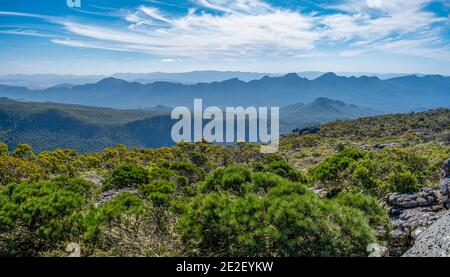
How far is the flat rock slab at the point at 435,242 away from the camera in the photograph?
21.4 ft

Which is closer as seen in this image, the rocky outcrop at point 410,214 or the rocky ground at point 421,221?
the rocky ground at point 421,221

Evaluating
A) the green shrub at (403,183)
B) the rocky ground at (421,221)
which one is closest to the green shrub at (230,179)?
the rocky ground at (421,221)

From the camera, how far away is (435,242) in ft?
22.6

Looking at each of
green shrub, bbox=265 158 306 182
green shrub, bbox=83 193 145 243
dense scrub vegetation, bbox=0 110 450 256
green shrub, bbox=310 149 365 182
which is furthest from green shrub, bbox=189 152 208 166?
green shrub, bbox=83 193 145 243

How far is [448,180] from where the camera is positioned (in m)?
10.5

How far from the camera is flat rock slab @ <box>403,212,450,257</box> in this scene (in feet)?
21.4

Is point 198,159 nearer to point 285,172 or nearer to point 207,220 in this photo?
point 285,172

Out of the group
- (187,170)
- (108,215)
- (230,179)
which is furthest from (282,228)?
(187,170)

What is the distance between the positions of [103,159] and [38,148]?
583ft

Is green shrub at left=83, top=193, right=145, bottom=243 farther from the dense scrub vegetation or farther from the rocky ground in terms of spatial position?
the rocky ground

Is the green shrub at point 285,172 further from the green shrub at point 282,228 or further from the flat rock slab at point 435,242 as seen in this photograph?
the flat rock slab at point 435,242

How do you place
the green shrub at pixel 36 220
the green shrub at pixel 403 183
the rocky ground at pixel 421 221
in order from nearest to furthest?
1. the rocky ground at pixel 421 221
2. the green shrub at pixel 36 220
3. the green shrub at pixel 403 183
